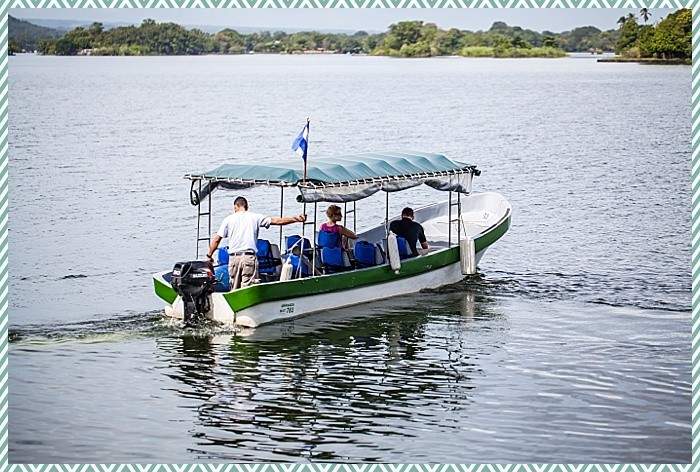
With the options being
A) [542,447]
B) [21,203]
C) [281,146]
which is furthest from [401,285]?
[281,146]

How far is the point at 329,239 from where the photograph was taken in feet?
69.0

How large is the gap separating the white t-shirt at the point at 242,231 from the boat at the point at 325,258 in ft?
1.72

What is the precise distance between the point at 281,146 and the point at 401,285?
2939 centimetres

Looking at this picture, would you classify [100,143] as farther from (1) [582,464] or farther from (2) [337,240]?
(1) [582,464]

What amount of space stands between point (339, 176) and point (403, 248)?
97.2 inches

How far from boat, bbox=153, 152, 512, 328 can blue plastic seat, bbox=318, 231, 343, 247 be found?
0.12 m

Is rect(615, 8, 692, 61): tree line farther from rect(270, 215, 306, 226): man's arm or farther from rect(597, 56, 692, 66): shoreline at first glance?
rect(270, 215, 306, 226): man's arm

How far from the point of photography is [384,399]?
640 inches

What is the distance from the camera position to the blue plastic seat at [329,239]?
69.0 ft

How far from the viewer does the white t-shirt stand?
1948 centimetres

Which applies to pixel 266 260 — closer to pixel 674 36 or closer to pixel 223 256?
pixel 223 256

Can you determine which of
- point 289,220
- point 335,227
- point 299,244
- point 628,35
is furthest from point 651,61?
point 289,220

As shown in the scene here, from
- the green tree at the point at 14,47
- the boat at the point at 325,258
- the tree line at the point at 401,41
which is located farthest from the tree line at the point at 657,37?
the boat at the point at 325,258

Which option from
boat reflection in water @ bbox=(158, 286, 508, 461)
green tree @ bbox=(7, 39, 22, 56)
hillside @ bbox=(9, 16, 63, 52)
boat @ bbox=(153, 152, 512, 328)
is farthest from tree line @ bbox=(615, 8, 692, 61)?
boat reflection in water @ bbox=(158, 286, 508, 461)
